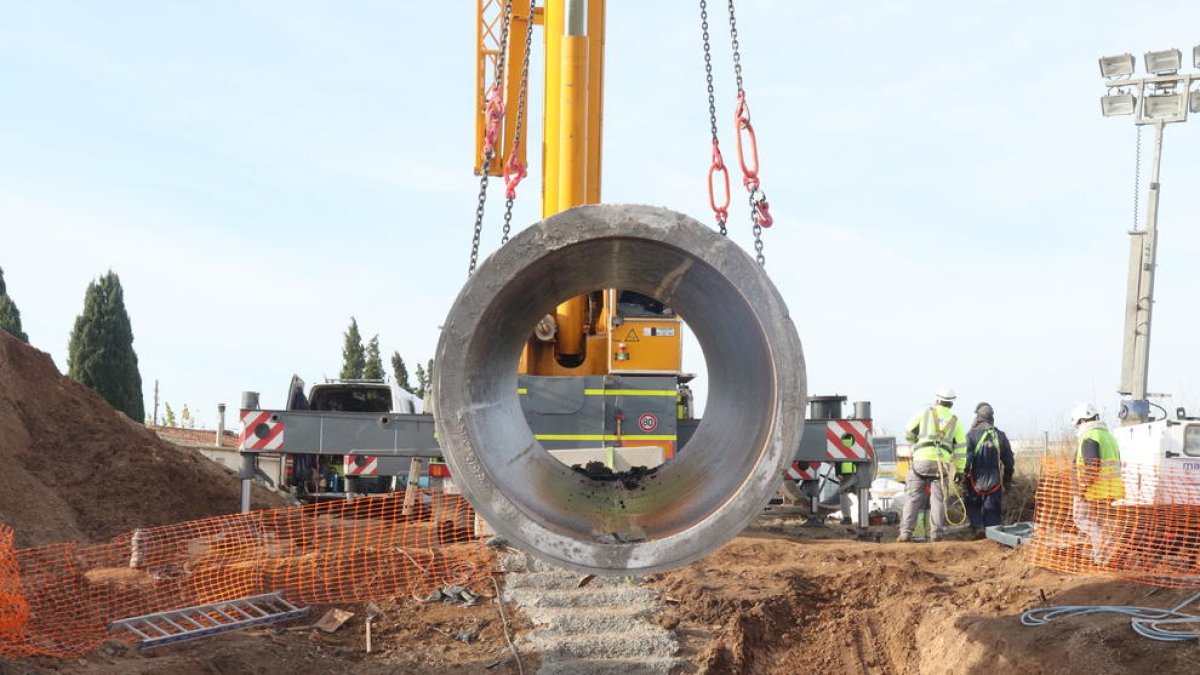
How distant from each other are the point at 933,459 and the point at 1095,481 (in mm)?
1901

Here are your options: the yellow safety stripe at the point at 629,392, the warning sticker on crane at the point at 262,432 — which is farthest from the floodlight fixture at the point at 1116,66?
the warning sticker on crane at the point at 262,432

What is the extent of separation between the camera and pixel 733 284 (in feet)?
14.8

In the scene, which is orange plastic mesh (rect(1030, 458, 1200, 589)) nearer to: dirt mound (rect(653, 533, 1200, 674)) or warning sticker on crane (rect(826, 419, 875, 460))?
dirt mound (rect(653, 533, 1200, 674))

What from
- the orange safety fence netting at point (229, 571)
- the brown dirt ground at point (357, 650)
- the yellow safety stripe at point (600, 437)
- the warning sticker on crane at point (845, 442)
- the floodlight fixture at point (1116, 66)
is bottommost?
the brown dirt ground at point (357, 650)

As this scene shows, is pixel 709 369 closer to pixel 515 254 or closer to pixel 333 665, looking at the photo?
pixel 515 254

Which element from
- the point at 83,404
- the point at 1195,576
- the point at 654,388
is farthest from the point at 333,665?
the point at 83,404

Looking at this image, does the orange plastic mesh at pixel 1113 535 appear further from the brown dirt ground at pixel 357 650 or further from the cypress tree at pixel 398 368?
the cypress tree at pixel 398 368

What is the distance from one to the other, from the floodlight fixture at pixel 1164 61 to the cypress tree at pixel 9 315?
25099mm

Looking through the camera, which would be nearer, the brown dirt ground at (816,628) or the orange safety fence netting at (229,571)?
the brown dirt ground at (816,628)

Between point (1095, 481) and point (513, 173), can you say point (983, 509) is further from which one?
point (513, 173)

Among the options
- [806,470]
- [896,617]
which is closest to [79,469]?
[806,470]

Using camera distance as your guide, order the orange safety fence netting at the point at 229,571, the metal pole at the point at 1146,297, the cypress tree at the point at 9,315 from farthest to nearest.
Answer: the cypress tree at the point at 9,315, the metal pole at the point at 1146,297, the orange safety fence netting at the point at 229,571

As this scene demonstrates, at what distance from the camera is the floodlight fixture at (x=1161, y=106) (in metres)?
20.7

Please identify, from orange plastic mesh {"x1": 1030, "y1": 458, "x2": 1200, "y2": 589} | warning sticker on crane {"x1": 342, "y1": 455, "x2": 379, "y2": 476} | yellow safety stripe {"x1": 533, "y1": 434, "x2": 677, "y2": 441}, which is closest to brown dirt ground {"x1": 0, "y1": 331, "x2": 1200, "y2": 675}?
orange plastic mesh {"x1": 1030, "y1": 458, "x2": 1200, "y2": 589}
